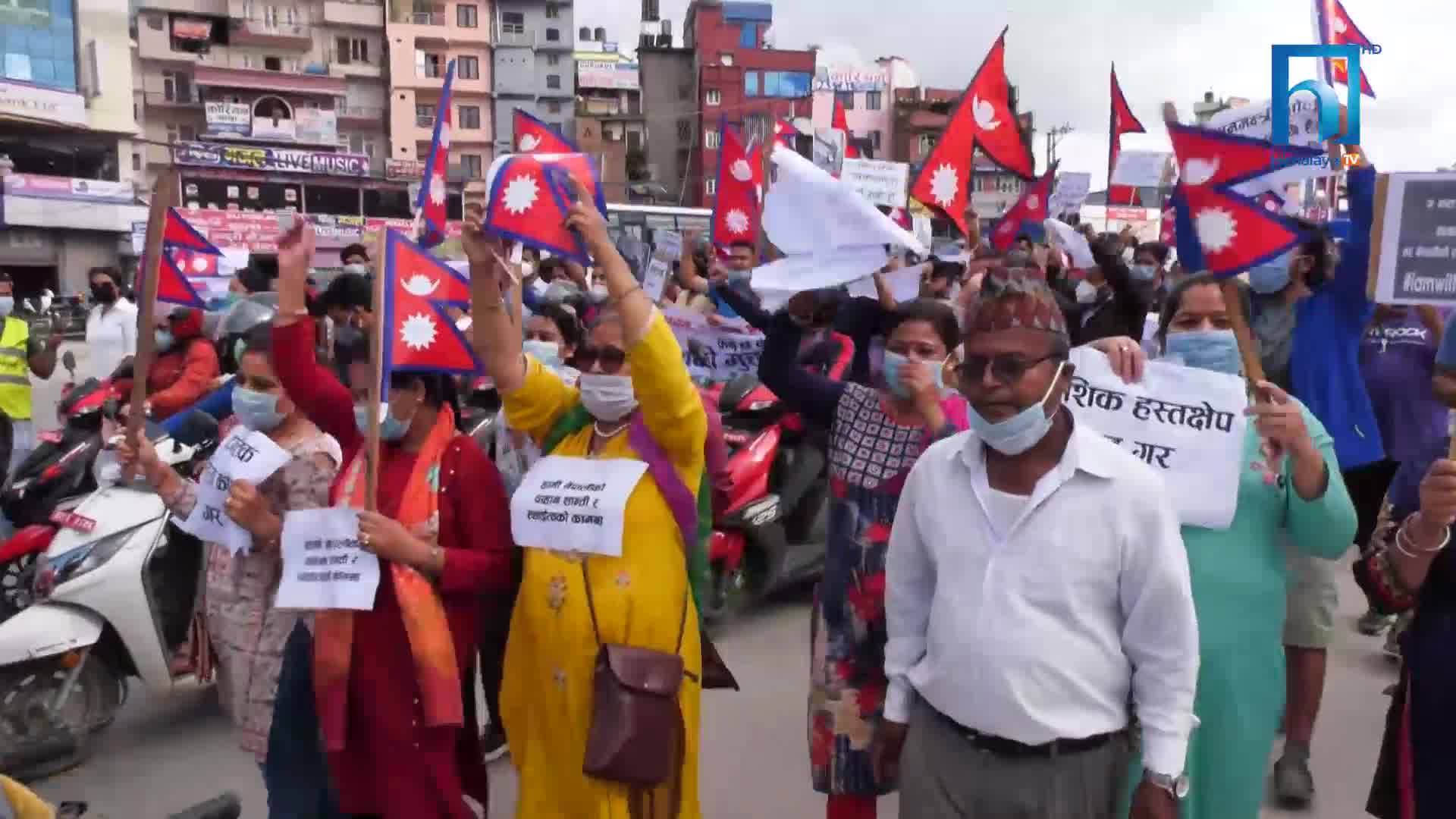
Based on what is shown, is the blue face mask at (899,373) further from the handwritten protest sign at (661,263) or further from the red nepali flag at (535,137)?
the handwritten protest sign at (661,263)

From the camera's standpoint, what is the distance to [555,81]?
60625 millimetres

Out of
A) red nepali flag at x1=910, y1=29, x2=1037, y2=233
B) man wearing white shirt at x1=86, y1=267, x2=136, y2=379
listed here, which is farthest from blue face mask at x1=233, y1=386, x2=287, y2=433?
man wearing white shirt at x1=86, y1=267, x2=136, y2=379

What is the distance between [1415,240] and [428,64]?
199 feet

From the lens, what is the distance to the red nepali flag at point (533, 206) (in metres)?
2.95

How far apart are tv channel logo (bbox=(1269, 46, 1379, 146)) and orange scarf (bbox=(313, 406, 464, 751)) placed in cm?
369

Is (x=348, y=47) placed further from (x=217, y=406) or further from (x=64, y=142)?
(x=217, y=406)

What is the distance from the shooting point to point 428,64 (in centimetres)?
5875

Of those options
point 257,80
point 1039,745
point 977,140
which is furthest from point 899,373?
point 257,80

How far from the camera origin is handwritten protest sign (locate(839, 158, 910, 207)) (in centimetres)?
862

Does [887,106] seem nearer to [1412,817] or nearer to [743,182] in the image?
[743,182]

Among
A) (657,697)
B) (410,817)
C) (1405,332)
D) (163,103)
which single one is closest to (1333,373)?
(1405,332)

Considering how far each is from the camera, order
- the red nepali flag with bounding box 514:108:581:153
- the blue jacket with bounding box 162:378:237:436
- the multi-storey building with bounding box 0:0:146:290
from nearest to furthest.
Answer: the red nepali flag with bounding box 514:108:581:153, the blue jacket with bounding box 162:378:237:436, the multi-storey building with bounding box 0:0:146:290

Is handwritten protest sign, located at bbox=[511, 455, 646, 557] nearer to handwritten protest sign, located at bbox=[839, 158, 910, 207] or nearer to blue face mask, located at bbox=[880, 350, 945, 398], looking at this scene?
blue face mask, located at bbox=[880, 350, 945, 398]

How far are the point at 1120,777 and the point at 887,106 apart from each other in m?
60.7
